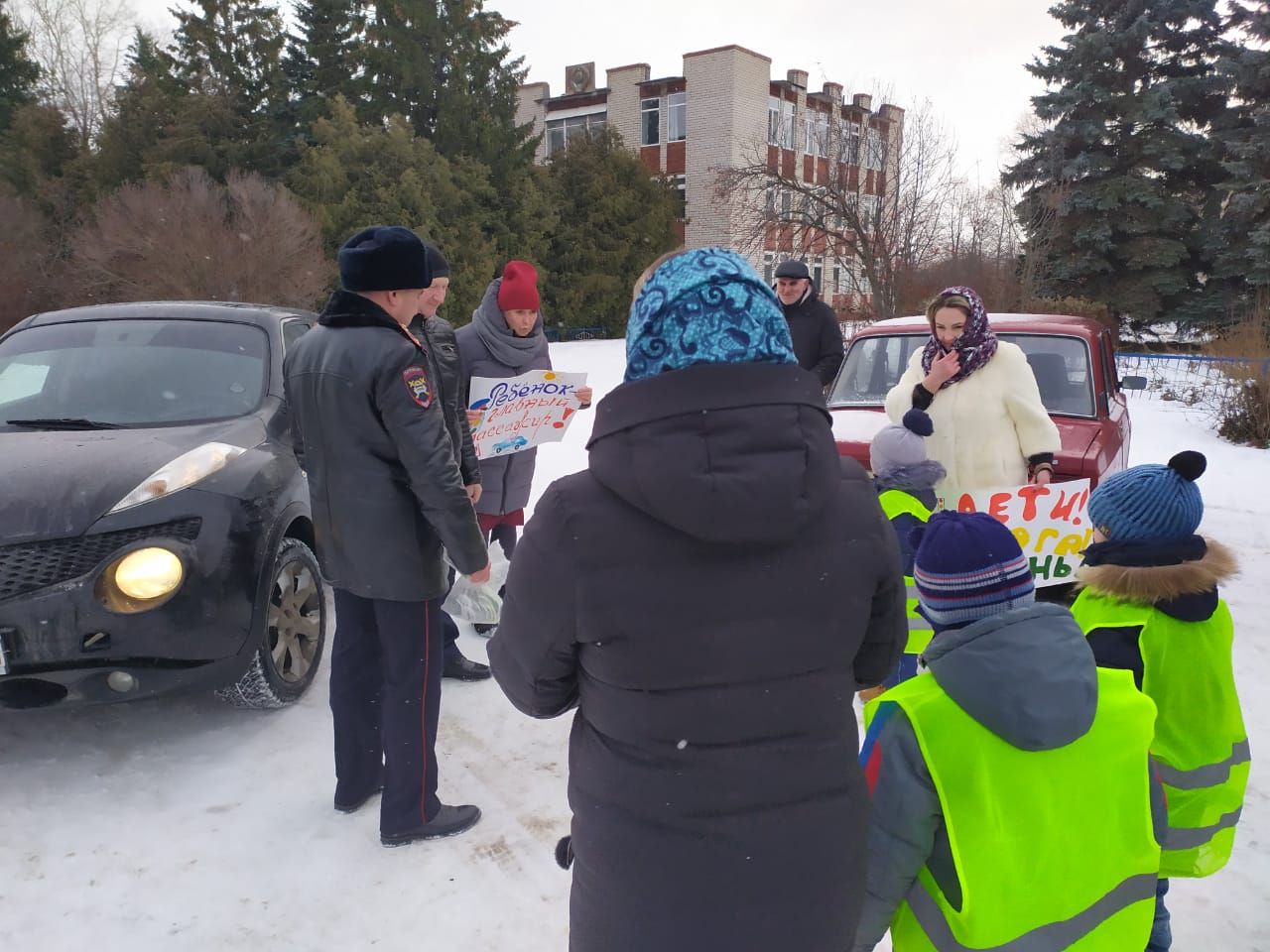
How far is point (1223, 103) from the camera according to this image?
26422mm

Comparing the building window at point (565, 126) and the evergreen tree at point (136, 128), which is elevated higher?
the building window at point (565, 126)

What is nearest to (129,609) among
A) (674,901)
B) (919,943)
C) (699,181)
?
(674,901)

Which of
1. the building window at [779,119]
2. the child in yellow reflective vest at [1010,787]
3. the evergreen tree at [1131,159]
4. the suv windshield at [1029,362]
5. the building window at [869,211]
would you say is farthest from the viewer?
the building window at [779,119]

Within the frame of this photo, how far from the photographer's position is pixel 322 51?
31.3 m

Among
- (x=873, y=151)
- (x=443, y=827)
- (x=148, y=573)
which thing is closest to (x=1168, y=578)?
(x=443, y=827)

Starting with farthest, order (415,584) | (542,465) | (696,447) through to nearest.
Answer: (542,465) → (415,584) → (696,447)

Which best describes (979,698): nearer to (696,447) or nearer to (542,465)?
(696,447)

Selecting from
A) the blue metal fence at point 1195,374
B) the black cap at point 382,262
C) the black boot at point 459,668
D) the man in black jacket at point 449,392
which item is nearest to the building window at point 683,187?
the blue metal fence at point 1195,374

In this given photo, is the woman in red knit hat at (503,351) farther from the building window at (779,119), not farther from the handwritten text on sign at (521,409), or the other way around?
the building window at (779,119)

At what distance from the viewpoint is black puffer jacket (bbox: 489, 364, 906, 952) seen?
1.30 metres

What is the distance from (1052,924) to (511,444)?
11.7 feet

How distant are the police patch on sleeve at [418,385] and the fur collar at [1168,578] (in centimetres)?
192

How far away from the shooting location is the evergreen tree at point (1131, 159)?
84.4ft

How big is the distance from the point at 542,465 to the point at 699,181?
102ft
